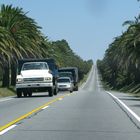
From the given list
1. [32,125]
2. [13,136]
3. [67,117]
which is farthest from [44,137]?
[67,117]

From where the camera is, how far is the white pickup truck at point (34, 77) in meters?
42.0

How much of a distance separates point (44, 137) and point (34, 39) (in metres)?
50.3

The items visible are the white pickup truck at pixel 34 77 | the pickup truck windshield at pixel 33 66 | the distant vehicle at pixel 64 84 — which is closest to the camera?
the white pickup truck at pixel 34 77

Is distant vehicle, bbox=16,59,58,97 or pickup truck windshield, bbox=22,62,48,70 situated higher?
pickup truck windshield, bbox=22,62,48,70

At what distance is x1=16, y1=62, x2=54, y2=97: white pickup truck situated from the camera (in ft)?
138

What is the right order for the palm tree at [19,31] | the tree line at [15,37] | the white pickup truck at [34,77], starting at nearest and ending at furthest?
the white pickup truck at [34,77], the tree line at [15,37], the palm tree at [19,31]

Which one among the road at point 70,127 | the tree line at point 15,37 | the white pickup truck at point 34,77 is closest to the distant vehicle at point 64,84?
the tree line at point 15,37

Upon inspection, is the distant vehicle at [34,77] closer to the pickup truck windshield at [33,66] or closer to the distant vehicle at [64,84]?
the pickup truck windshield at [33,66]

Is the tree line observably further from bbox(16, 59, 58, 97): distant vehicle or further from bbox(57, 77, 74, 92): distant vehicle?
bbox(16, 59, 58, 97): distant vehicle

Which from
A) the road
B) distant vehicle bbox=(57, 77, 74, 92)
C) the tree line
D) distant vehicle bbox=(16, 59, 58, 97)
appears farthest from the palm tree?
the road

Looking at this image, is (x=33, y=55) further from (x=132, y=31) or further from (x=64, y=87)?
(x=132, y=31)

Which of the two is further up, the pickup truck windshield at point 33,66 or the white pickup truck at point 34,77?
the pickup truck windshield at point 33,66

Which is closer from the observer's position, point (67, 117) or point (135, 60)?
point (67, 117)

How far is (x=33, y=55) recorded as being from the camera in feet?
209
